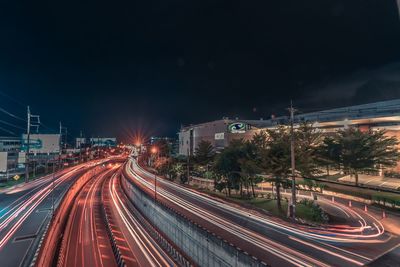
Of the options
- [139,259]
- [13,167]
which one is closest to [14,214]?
[139,259]

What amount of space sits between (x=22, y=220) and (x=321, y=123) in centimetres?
5933

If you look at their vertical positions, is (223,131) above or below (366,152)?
above

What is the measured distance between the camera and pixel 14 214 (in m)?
28.0

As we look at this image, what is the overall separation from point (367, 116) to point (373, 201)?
900 inches

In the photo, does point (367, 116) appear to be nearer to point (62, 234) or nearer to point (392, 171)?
point (392, 171)

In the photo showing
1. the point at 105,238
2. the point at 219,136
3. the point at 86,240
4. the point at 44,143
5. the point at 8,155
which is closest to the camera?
the point at 86,240

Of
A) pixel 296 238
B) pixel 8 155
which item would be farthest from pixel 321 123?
pixel 8 155

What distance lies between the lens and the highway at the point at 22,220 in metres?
17.6

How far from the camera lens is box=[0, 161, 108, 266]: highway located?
17612mm

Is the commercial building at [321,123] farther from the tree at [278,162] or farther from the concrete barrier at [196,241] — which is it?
the concrete barrier at [196,241]

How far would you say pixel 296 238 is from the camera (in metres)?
16.8

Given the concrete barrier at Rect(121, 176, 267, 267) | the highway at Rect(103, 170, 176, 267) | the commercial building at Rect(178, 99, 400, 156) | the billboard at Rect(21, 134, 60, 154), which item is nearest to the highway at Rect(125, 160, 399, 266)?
the concrete barrier at Rect(121, 176, 267, 267)

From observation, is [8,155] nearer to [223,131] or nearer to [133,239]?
[133,239]

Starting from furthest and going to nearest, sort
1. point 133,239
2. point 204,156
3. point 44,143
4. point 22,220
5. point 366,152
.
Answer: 1. point 44,143
2. point 204,156
3. point 366,152
4. point 133,239
5. point 22,220
